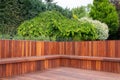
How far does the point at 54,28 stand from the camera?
6.43m

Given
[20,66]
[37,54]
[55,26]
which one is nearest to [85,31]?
[55,26]

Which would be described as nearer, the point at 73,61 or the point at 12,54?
the point at 12,54

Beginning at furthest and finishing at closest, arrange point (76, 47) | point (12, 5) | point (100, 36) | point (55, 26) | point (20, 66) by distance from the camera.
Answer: point (100, 36) → point (12, 5) → point (55, 26) → point (76, 47) → point (20, 66)

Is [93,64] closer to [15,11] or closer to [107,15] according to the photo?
[15,11]

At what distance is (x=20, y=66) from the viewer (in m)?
3.93

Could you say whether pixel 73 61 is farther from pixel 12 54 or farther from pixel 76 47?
pixel 12 54

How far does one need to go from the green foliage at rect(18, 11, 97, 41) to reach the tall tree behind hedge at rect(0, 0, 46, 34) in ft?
6.71

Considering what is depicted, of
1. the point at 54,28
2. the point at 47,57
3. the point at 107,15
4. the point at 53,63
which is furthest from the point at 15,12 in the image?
the point at 107,15

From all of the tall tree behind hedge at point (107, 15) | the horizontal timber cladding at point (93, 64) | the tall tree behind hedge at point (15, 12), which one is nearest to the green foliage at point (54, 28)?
the horizontal timber cladding at point (93, 64)

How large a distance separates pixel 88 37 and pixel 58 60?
248cm

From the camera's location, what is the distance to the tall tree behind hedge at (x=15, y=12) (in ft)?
28.6

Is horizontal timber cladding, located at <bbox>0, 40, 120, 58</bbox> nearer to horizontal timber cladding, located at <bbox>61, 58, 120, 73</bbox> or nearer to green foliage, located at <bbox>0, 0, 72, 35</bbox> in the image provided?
horizontal timber cladding, located at <bbox>61, 58, 120, 73</bbox>

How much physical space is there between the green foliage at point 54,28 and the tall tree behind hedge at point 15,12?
205cm

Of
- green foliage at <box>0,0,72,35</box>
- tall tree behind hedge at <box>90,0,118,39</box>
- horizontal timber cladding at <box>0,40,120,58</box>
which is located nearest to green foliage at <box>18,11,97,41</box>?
horizontal timber cladding at <box>0,40,120,58</box>
